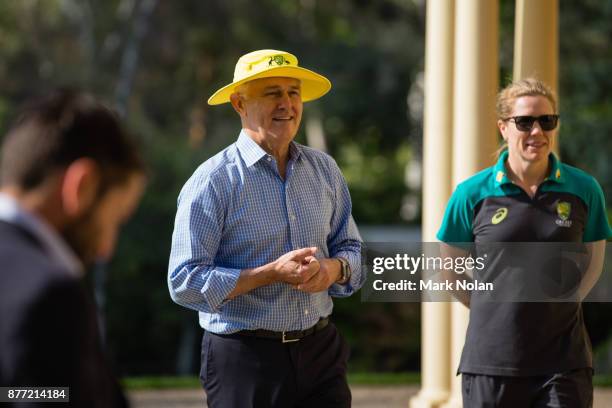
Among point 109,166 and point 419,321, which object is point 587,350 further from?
point 419,321

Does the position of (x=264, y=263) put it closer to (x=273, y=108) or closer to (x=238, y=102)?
(x=273, y=108)

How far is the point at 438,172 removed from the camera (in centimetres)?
748

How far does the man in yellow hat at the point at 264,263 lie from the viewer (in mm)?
4180

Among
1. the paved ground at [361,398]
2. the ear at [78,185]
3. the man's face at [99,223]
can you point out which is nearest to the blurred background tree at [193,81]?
the paved ground at [361,398]

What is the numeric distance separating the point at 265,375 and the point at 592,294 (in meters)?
1.77

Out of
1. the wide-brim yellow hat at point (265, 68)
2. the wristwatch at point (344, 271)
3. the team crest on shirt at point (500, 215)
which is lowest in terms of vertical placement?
the wristwatch at point (344, 271)

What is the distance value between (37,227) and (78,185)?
0.37 ft

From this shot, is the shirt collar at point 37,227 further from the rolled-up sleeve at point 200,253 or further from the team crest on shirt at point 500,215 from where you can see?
the team crest on shirt at point 500,215

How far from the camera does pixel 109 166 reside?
1.92 m

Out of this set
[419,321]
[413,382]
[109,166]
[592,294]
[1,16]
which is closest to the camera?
[109,166]

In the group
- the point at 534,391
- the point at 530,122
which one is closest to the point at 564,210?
the point at 530,122

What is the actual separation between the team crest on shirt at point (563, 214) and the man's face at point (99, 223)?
263 centimetres

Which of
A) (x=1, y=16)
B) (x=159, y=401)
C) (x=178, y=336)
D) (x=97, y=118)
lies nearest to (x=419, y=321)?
(x=178, y=336)

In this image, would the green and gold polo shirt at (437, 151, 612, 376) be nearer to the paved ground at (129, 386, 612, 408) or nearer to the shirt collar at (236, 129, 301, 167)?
the shirt collar at (236, 129, 301, 167)
